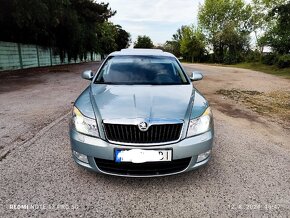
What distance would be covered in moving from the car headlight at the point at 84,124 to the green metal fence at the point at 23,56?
16.5 meters

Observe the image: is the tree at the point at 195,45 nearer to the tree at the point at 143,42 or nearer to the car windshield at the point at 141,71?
the tree at the point at 143,42

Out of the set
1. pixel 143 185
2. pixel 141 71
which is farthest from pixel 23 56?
pixel 143 185

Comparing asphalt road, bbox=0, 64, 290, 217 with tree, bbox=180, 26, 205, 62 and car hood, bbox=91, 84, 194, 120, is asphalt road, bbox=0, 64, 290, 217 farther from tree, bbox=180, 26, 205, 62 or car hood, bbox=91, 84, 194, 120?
tree, bbox=180, 26, 205, 62

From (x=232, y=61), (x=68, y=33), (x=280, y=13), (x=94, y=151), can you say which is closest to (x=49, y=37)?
(x=68, y=33)

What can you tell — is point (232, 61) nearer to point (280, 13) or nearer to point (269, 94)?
point (280, 13)

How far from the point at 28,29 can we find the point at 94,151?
19.4m

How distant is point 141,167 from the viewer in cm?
289

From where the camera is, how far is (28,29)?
19609mm

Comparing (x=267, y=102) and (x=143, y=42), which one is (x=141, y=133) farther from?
(x=143, y=42)

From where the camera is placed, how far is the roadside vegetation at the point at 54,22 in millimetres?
13922

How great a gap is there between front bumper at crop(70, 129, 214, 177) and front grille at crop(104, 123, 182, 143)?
0.07 meters

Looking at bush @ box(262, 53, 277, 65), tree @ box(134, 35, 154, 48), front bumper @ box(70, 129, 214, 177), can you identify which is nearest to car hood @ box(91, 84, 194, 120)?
front bumper @ box(70, 129, 214, 177)

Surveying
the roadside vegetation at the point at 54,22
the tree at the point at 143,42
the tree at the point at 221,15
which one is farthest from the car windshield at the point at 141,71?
the tree at the point at 143,42

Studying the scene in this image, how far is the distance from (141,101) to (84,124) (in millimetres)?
706
